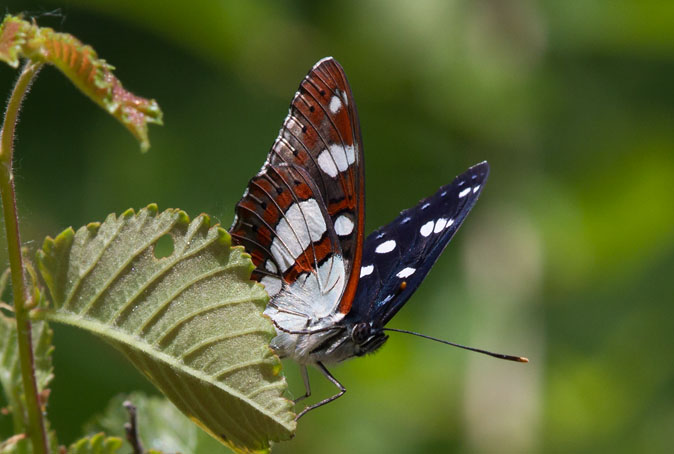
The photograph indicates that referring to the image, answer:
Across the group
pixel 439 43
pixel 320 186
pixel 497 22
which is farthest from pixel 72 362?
pixel 497 22

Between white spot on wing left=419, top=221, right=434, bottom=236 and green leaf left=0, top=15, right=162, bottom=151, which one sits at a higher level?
green leaf left=0, top=15, right=162, bottom=151

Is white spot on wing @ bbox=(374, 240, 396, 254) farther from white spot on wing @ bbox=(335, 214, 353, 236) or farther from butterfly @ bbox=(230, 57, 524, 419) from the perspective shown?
white spot on wing @ bbox=(335, 214, 353, 236)

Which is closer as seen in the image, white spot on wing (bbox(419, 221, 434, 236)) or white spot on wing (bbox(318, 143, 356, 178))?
white spot on wing (bbox(318, 143, 356, 178))

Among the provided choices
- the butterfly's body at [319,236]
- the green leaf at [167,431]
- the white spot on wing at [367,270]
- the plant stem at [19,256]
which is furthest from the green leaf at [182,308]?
the white spot on wing at [367,270]

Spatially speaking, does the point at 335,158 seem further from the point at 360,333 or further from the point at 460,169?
the point at 460,169

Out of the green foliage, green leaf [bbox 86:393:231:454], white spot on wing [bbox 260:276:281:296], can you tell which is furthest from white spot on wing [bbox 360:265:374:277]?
the green foliage

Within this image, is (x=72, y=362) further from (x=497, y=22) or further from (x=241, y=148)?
(x=497, y=22)

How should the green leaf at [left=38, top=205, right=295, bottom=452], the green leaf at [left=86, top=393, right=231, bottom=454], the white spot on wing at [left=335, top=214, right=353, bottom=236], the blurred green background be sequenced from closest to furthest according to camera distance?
the green leaf at [left=38, top=205, right=295, bottom=452] < the green leaf at [left=86, top=393, right=231, bottom=454] < the white spot on wing at [left=335, top=214, right=353, bottom=236] < the blurred green background

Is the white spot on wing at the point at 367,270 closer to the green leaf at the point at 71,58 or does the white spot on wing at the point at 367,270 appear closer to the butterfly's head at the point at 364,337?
the butterfly's head at the point at 364,337
